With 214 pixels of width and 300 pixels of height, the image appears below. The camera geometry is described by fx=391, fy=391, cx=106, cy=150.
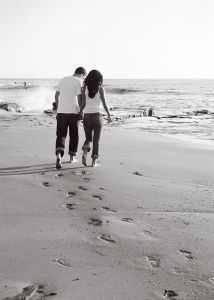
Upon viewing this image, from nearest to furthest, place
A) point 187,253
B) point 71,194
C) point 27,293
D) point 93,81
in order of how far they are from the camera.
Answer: point 27,293
point 187,253
point 71,194
point 93,81

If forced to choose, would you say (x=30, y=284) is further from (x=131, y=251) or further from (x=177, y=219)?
A: (x=177, y=219)

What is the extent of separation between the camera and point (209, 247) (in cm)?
319

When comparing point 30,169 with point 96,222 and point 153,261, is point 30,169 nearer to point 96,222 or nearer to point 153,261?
point 96,222

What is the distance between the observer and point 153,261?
9.59ft

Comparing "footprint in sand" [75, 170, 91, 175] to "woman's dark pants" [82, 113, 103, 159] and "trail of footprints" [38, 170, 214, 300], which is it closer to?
"trail of footprints" [38, 170, 214, 300]

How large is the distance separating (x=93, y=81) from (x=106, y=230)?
126 inches

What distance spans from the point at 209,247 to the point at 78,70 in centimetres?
388

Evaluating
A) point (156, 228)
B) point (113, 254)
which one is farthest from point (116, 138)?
point (113, 254)

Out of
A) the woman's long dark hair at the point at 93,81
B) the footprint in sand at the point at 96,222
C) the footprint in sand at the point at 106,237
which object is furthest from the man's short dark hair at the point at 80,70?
the footprint in sand at the point at 106,237

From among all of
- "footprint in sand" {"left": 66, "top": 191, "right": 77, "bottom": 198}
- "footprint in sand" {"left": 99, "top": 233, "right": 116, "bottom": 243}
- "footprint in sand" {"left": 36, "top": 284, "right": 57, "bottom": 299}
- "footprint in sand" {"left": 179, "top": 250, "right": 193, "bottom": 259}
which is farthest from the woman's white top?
"footprint in sand" {"left": 36, "top": 284, "right": 57, "bottom": 299}

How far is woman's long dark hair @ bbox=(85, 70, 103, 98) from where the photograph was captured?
609 cm

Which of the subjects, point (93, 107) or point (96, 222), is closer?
point (96, 222)

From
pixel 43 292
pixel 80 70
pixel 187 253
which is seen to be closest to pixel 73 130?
pixel 80 70

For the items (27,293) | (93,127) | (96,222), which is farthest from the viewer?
(93,127)
